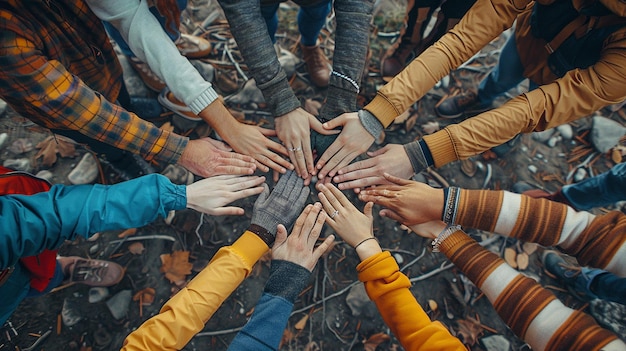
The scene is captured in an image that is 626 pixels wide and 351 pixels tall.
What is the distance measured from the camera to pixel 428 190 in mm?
2279

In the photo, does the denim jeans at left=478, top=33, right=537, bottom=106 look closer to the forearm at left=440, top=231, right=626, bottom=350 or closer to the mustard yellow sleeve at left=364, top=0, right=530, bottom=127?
the mustard yellow sleeve at left=364, top=0, right=530, bottom=127

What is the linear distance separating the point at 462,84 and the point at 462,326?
8.56 ft

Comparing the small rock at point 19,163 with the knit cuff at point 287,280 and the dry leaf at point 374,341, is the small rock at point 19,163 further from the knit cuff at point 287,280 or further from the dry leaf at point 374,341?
the dry leaf at point 374,341

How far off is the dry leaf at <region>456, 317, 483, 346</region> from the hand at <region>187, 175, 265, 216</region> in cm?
207

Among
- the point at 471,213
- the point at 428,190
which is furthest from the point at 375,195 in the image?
the point at 471,213

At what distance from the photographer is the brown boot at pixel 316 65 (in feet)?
11.0

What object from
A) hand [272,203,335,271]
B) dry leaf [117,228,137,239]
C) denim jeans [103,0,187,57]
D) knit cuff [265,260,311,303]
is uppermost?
denim jeans [103,0,187,57]

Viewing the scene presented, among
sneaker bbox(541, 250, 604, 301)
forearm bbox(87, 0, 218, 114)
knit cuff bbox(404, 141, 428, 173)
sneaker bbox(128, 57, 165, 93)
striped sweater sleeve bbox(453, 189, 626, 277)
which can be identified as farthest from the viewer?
sneaker bbox(128, 57, 165, 93)

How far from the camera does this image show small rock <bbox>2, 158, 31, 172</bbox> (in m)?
2.96

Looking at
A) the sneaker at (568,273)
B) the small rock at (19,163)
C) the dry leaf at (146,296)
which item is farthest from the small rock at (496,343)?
the small rock at (19,163)

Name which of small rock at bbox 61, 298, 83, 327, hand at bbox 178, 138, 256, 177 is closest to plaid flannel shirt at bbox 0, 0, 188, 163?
hand at bbox 178, 138, 256, 177

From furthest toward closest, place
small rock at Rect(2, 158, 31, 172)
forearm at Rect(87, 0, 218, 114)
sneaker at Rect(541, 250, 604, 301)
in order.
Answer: small rock at Rect(2, 158, 31, 172), sneaker at Rect(541, 250, 604, 301), forearm at Rect(87, 0, 218, 114)

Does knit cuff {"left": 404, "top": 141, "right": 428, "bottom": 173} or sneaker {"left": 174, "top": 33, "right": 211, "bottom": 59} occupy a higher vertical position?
sneaker {"left": 174, "top": 33, "right": 211, "bottom": 59}

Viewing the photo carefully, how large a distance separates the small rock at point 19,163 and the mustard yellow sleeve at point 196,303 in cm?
223
